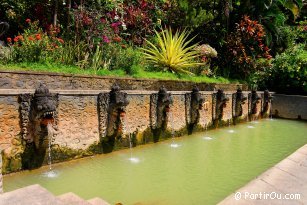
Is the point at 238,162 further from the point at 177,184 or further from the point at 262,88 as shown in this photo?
the point at 262,88

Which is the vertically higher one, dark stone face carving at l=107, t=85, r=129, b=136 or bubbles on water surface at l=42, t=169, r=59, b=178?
dark stone face carving at l=107, t=85, r=129, b=136

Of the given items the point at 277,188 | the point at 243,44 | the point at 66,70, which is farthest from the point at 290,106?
the point at 277,188

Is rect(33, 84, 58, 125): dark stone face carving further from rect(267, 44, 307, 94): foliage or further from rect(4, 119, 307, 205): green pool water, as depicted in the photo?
rect(267, 44, 307, 94): foliage

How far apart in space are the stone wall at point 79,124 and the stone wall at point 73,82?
1.95 feet

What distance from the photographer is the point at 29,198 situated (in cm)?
262

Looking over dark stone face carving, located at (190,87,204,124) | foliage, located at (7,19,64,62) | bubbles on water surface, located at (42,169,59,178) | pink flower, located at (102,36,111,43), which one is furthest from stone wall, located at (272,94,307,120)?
bubbles on water surface, located at (42,169,59,178)

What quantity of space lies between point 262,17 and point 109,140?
39.7 feet

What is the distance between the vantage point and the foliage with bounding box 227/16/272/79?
13680 mm

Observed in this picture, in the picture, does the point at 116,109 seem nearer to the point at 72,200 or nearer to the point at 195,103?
the point at 195,103

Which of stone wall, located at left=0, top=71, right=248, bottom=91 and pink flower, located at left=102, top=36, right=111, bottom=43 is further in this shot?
pink flower, located at left=102, top=36, right=111, bottom=43

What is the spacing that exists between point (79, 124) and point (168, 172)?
6.09 feet

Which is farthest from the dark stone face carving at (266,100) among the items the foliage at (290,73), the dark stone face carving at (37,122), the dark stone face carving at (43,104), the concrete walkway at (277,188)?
the dark stone face carving at (43,104)

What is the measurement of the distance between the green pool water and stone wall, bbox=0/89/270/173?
0.23m

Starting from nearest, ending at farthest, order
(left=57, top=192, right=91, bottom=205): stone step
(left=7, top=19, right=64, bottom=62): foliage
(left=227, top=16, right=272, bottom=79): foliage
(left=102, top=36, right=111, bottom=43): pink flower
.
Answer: (left=57, top=192, right=91, bottom=205): stone step < (left=7, top=19, right=64, bottom=62): foliage < (left=102, top=36, right=111, bottom=43): pink flower < (left=227, top=16, right=272, bottom=79): foliage
